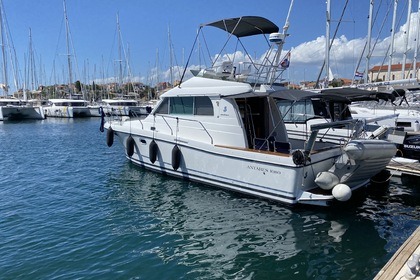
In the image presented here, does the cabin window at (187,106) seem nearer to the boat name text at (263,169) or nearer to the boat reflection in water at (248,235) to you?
the boat name text at (263,169)

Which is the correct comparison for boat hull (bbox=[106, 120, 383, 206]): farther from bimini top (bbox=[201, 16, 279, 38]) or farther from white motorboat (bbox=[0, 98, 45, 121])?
white motorboat (bbox=[0, 98, 45, 121])

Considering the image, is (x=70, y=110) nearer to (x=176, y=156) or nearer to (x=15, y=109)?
(x=15, y=109)

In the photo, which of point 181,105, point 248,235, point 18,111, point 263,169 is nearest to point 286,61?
point 181,105

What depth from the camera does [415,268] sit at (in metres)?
4.24

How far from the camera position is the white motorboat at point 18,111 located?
151 ft

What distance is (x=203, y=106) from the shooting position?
1090 cm

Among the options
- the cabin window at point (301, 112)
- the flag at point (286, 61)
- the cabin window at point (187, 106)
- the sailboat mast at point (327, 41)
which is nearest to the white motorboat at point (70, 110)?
the sailboat mast at point (327, 41)

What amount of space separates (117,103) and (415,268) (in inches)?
2030

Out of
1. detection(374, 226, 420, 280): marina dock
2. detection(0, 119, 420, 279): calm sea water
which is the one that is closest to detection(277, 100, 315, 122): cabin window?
detection(0, 119, 420, 279): calm sea water

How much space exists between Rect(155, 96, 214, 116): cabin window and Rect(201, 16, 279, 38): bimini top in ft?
8.27

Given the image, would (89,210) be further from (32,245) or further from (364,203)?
(364,203)

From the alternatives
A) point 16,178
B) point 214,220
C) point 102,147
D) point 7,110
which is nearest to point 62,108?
point 7,110

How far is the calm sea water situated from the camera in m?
6.02

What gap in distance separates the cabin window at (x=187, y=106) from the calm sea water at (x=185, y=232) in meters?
2.31
